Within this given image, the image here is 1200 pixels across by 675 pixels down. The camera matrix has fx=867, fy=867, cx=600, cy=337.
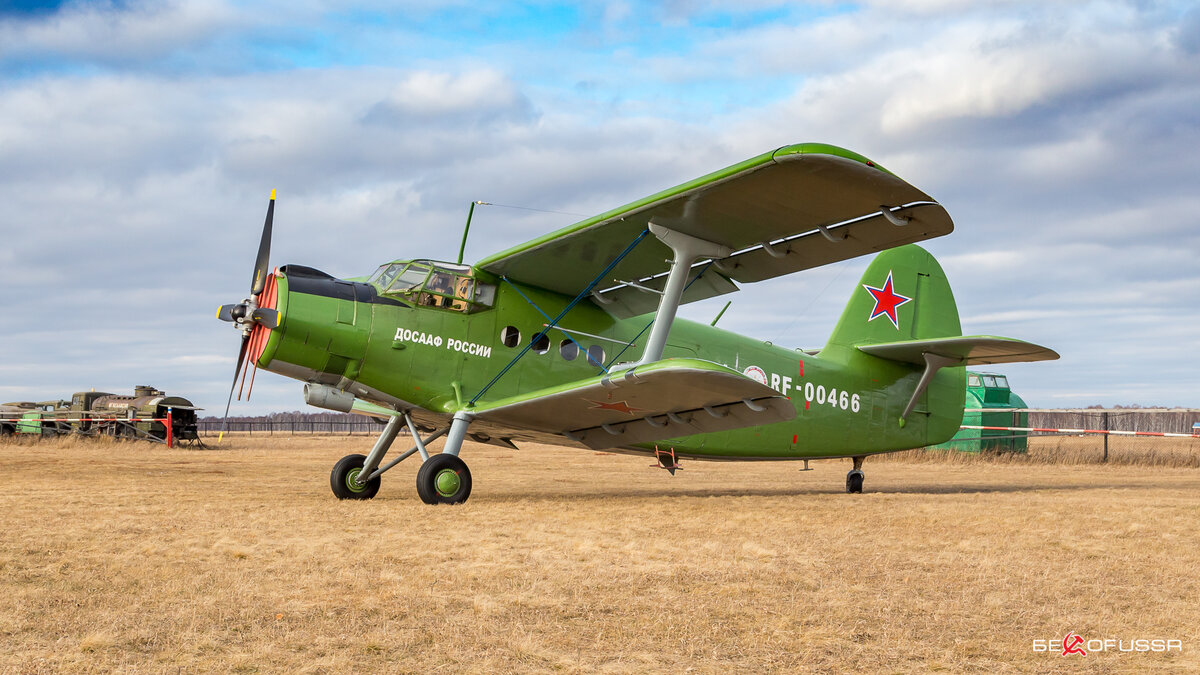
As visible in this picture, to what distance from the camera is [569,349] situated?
34.5 ft

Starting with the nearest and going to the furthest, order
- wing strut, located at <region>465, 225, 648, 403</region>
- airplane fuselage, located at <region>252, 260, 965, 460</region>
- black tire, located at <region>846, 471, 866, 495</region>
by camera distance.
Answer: airplane fuselage, located at <region>252, 260, 965, 460</region>
wing strut, located at <region>465, 225, 648, 403</region>
black tire, located at <region>846, 471, 866, 495</region>

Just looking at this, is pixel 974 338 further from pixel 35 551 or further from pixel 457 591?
pixel 35 551

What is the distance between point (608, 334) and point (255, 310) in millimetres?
4115

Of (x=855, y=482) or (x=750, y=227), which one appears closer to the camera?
(x=750, y=227)

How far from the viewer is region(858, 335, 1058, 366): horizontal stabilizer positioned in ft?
35.9

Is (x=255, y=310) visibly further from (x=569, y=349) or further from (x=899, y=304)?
(x=899, y=304)

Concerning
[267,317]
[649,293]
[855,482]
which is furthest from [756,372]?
[267,317]

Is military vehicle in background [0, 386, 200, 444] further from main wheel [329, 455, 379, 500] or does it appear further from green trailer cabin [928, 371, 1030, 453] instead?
green trailer cabin [928, 371, 1030, 453]

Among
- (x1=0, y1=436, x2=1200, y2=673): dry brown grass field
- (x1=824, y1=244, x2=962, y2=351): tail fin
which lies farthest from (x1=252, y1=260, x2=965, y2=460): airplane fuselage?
(x1=0, y1=436, x2=1200, y2=673): dry brown grass field

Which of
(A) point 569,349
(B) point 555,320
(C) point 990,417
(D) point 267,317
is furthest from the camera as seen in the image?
(C) point 990,417

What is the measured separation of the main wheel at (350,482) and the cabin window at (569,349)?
2.62 metres

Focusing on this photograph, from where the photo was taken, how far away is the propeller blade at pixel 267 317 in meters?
8.95

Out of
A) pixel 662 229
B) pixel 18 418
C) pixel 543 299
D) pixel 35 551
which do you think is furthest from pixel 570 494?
pixel 18 418

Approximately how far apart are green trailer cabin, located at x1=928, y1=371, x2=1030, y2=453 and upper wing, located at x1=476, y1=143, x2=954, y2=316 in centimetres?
1663
